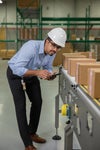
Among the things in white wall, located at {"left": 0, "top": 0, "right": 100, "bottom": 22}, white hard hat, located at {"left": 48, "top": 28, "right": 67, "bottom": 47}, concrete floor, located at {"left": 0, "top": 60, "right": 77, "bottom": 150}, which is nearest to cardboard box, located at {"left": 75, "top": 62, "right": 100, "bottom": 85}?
white hard hat, located at {"left": 48, "top": 28, "right": 67, "bottom": 47}

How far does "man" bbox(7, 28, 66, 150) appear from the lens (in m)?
3.25

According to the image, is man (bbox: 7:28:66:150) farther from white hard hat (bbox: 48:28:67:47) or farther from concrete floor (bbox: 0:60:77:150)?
concrete floor (bbox: 0:60:77:150)

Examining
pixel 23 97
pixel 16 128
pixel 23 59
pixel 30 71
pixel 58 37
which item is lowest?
pixel 16 128

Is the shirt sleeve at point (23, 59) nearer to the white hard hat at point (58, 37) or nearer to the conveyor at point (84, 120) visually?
the white hard hat at point (58, 37)

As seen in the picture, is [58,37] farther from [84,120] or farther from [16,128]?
[16,128]

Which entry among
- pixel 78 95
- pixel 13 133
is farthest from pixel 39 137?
pixel 78 95

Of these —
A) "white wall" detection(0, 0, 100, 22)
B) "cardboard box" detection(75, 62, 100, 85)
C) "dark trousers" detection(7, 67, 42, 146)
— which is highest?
"white wall" detection(0, 0, 100, 22)

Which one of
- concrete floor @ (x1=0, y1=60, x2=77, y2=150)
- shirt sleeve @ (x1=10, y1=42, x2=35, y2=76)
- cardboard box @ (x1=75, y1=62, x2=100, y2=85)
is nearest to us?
cardboard box @ (x1=75, y1=62, x2=100, y2=85)

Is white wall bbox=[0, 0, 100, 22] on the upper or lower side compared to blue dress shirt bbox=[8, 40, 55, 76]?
upper

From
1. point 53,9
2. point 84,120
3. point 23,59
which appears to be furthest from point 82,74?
point 53,9

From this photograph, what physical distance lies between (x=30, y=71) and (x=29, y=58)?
7.6 inches

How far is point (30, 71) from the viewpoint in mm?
3273

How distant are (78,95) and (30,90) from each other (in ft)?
4.97

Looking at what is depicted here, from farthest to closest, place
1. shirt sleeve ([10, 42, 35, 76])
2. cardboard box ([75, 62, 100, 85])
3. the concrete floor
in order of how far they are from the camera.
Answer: the concrete floor → shirt sleeve ([10, 42, 35, 76]) → cardboard box ([75, 62, 100, 85])
